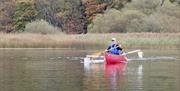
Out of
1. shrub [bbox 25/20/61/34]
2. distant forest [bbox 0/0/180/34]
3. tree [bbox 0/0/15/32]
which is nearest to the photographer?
shrub [bbox 25/20/61/34]

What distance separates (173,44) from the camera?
163ft

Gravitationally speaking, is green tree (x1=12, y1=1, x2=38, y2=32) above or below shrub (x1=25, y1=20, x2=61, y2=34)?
above

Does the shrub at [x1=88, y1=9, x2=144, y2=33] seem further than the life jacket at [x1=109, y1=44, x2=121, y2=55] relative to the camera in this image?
Yes

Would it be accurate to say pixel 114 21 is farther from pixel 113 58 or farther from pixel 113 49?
pixel 113 58

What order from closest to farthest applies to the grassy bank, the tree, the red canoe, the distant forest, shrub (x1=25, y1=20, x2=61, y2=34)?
1. the red canoe
2. the grassy bank
3. shrub (x1=25, y1=20, x2=61, y2=34)
4. the distant forest
5. the tree

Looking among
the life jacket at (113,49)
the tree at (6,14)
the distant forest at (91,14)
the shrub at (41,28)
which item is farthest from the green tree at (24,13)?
the life jacket at (113,49)

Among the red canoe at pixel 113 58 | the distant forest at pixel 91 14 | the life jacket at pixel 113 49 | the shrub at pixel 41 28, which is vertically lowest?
the red canoe at pixel 113 58

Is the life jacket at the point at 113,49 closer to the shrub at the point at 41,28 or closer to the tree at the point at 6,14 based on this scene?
the shrub at the point at 41,28

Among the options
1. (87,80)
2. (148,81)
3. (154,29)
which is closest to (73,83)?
(87,80)

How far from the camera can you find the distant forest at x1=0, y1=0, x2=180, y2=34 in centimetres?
6806

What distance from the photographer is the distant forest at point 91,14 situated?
68.1 metres

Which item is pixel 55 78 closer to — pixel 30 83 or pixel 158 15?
pixel 30 83

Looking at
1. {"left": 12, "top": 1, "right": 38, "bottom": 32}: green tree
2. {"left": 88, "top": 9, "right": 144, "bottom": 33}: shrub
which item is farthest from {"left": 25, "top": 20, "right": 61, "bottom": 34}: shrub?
{"left": 12, "top": 1, "right": 38, "bottom": 32}: green tree

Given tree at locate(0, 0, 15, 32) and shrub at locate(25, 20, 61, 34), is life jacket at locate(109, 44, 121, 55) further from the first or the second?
tree at locate(0, 0, 15, 32)
